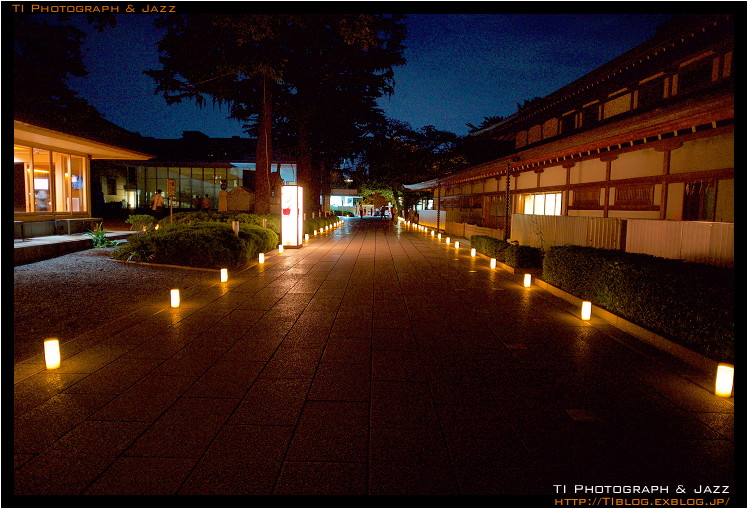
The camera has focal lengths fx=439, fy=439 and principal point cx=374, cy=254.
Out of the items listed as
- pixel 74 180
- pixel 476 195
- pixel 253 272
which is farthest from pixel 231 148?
pixel 253 272

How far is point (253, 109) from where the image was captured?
20.4m

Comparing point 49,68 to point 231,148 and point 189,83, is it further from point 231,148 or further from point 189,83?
point 231,148

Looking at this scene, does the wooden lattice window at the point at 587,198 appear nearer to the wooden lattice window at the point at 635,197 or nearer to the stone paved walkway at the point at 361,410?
the wooden lattice window at the point at 635,197

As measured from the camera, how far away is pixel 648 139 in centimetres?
895

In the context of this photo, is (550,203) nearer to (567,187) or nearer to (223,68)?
(567,187)

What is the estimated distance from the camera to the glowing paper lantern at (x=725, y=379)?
432cm

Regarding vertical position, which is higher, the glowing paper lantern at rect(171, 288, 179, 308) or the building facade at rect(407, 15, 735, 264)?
the building facade at rect(407, 15, 735, 264)

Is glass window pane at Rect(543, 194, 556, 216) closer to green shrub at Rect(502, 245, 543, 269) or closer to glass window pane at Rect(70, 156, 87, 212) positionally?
green shrub at Rect(502, 245, 543, 269)

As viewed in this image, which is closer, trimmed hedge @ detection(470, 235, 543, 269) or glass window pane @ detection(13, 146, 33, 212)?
trimmed hedge @ detection(470, 235, 543, 269)

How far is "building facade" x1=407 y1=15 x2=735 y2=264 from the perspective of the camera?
8102 mm

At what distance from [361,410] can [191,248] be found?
944 centimetres

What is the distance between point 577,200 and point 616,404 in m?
10.8

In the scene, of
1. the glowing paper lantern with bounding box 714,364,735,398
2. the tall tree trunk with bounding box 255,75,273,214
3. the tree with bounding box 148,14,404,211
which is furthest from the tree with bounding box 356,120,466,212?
the glowing paper lantern with bounding box 714,364,735,398

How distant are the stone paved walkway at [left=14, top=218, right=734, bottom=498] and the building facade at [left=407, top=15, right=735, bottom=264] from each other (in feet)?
13.1
